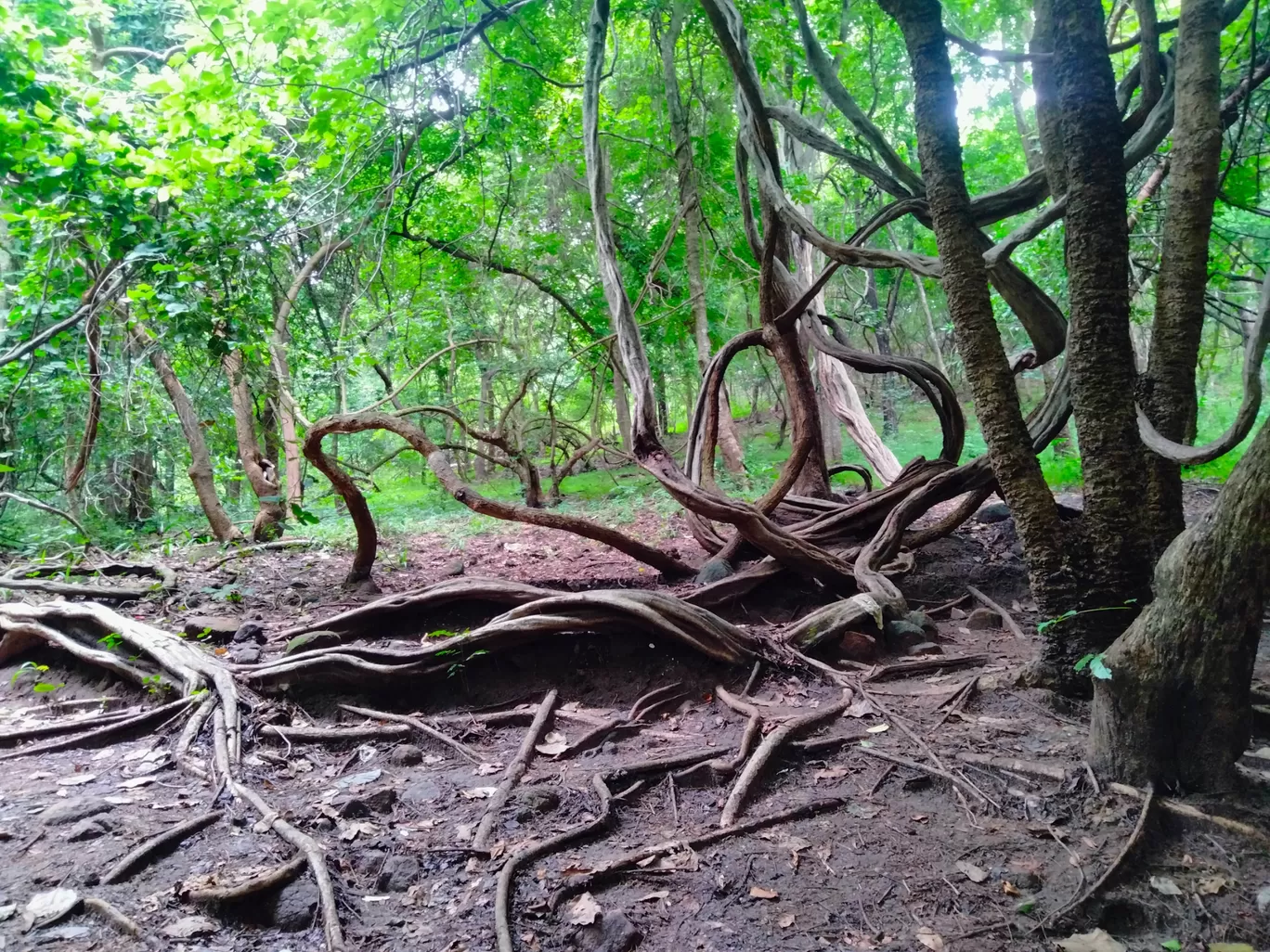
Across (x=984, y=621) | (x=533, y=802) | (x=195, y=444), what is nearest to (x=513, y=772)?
(x=533, y=802)

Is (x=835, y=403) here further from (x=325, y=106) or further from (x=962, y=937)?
(x=962, y=937)

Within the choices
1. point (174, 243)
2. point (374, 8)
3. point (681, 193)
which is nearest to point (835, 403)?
point (681, 193)

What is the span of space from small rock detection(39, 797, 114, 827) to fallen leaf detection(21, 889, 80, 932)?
0.55 m

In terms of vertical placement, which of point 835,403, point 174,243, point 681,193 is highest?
point 681,193

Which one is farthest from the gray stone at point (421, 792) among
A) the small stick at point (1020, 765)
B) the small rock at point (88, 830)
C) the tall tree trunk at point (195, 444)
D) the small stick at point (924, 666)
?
the tall tree trunk at point (195, 444)

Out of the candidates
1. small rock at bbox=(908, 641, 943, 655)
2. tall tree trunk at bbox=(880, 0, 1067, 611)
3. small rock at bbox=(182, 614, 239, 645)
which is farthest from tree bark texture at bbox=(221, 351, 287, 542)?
tall tree trunk at bbox=(880, 0, 1067, 611)

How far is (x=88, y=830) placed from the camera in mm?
2279

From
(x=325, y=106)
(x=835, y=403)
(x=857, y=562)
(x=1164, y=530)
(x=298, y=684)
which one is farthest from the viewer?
(x=835, y=403)

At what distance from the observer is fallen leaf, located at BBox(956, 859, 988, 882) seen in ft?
6.46

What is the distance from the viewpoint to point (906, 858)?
2109 mm

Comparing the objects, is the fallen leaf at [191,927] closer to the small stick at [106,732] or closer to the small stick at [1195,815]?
the small stick at [106,732]

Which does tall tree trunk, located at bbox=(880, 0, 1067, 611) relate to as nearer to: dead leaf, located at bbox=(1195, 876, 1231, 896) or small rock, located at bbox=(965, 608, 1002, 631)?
dead leaf, located at bbox=(1195, 876, 1231, 896)

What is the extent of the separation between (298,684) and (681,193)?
25.6 ft

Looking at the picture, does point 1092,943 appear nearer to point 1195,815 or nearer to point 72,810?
point 1195,815
